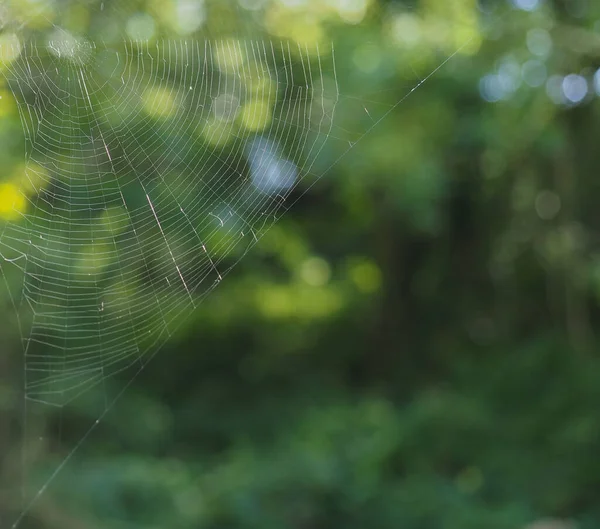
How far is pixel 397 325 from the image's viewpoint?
5.89 metres

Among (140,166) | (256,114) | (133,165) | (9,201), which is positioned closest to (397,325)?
(256,114)

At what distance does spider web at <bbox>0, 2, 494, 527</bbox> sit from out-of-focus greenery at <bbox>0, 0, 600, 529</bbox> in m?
0.11

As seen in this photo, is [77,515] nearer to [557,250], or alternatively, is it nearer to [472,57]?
[472,57]

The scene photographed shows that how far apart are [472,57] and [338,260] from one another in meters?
2.00

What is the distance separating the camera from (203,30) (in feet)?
9.79

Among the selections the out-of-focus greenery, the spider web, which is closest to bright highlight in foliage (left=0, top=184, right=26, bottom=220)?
the out-of-focus greenery

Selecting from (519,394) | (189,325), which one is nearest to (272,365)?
(189,325)

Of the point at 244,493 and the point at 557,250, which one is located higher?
the point at 557,250

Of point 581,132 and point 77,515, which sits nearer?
point 77,515

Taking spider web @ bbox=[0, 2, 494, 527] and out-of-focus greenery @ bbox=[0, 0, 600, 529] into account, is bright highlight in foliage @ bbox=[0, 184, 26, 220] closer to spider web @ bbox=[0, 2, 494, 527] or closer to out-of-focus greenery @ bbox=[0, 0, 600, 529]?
out-of-focus greenery @ bbox=[0, 0, 600, 529]

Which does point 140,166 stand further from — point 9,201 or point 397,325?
point 397,325

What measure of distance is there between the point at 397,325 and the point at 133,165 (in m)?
3.73

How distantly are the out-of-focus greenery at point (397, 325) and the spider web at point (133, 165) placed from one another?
115mm

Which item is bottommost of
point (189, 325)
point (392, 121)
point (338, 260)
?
point (189, 325)
